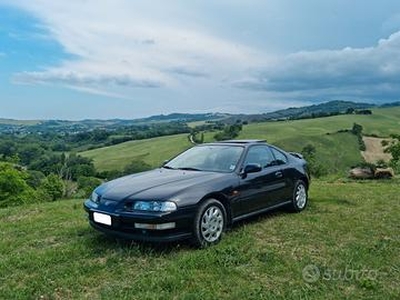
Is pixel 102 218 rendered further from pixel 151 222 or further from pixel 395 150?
pixel 395 150

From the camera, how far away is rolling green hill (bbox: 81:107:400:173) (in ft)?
195

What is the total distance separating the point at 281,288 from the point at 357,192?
6.84 m

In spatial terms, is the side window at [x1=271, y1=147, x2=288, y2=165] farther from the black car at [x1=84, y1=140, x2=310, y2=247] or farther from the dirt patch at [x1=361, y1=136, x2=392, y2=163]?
the dirt patch at [x1=361, y1=136, x2=392, y2=163]

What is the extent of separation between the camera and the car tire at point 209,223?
5517mm

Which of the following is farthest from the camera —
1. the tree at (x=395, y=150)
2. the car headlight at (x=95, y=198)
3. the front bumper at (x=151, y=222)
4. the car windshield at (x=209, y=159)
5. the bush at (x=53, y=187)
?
the bush at (x=53, y=187)

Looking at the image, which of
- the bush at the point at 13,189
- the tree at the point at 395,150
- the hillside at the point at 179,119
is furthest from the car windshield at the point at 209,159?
the hillside at the point at 179,119

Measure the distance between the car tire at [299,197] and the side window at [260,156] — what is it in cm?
90

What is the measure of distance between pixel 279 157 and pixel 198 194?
2.62 metres

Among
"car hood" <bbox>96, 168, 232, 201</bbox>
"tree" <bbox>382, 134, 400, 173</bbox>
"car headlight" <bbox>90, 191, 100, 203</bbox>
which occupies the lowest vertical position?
"tree" <bbox>382, 134, 400, 173</bbox>

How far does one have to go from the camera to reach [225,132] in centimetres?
6900

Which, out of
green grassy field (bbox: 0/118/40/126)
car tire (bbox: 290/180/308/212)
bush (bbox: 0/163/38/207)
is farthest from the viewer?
green grassy field (bbox: 0/118/40/126)

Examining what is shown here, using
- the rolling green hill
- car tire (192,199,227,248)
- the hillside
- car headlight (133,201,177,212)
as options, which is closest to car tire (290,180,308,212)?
car tire (192,199,227,248)
